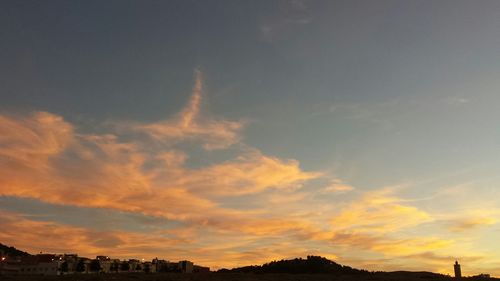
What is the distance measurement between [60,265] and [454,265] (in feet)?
531

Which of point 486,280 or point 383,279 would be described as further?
point 486,280

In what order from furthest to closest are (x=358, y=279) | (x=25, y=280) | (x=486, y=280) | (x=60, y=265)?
1. (x=60, y=265)
2. (x=486, y=280)
3. (x=358, y=279)
4. (x=25, y=280)

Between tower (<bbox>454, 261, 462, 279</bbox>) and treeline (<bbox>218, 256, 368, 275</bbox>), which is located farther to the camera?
treeline (<bbox>218, 256, 368, 275</bbox>)

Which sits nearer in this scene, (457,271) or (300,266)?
(457,271)

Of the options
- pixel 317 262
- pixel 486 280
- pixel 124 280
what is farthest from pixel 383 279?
pixel 317 262

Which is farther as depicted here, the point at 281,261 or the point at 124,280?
the point at 281,261

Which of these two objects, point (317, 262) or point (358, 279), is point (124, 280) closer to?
point (358, 279)

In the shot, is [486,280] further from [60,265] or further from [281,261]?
[60,265]

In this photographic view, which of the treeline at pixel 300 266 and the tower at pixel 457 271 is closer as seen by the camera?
the tower at pixel 457 271

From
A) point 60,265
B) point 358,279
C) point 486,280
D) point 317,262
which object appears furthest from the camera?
point 60,265

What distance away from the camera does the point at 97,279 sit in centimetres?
6469

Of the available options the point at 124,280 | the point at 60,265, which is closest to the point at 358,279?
the point at 124,280

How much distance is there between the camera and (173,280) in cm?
6500

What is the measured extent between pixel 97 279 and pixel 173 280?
1013 centimetres
